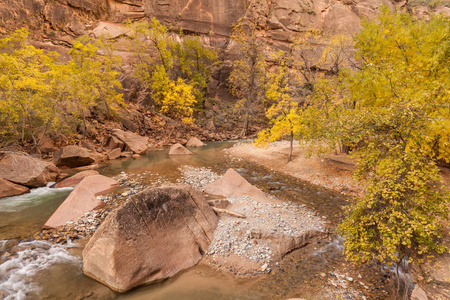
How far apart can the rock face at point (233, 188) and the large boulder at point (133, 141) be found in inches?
570

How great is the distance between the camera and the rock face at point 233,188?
1323 cm

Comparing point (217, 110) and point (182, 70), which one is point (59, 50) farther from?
point (217, 110)

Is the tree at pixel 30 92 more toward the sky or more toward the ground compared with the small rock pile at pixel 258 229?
more toward the sky

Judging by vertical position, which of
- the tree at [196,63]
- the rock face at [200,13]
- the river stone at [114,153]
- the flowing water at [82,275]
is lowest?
the river stone at [114,153]

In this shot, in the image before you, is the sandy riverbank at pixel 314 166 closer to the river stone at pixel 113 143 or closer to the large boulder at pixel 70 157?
the river stone at pixel 113 143

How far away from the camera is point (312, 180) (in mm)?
16578

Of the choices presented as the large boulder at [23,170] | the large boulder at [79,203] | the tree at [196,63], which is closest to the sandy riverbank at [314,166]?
the large boulder at [79,203]

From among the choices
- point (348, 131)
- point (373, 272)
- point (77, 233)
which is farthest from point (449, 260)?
point (77, 233)

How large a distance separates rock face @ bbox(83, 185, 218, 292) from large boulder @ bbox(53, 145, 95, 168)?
14192mm

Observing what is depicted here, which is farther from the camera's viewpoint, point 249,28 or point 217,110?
point 249,28

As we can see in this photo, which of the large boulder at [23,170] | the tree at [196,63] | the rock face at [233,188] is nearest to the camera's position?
the rock face at [233,188]

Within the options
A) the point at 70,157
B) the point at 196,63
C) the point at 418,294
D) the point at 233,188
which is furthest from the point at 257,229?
the point at 196,63

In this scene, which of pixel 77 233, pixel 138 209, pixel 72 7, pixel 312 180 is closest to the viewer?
pixel 138 209

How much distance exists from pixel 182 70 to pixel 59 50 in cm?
2065
